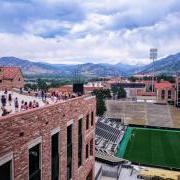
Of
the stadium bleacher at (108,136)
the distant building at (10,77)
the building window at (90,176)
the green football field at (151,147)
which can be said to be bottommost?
the green football field at (151,147)

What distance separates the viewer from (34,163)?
1546 centimetres

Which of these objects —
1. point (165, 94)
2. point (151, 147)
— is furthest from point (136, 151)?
point (165, 94)

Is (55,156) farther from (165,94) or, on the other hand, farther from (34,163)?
(165,94)

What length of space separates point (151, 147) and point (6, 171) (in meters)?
50.8

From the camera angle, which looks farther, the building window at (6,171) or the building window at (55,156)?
the building window at (55,156)

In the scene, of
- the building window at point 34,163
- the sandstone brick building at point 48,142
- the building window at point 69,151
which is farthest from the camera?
the building window at point 69,151

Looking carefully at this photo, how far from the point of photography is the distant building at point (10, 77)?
34.7m

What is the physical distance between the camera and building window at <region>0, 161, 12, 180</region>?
12.5 m

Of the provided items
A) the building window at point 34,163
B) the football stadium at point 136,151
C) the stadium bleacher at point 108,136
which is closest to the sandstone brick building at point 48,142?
the building window at point 34,163

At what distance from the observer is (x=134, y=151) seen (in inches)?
2247

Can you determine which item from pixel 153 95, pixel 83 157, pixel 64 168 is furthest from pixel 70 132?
pixel 153 95

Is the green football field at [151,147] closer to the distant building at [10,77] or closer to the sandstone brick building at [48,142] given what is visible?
the distant building at [10,77]

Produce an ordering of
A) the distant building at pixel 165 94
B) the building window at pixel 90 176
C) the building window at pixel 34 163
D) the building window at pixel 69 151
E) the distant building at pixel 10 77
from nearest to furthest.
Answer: the building window at pixel 34 163 < the building window at pixel 69 151 < the building window at pixel 90 176 < the distant building at pixel 10 77 < the distant building at pixel 165 94

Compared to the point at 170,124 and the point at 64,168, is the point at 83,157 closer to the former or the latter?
the point at 64,168
